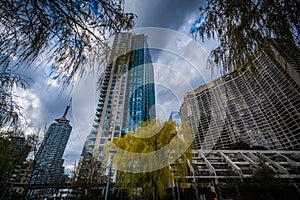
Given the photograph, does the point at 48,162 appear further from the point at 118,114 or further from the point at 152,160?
the point at 118,114

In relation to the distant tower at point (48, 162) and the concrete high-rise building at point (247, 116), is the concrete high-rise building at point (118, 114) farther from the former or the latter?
the concrete high-rise building at point (247, 116)

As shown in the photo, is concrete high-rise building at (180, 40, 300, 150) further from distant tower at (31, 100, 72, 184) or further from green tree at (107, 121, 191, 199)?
distant tower at (31, 100, 72, 184)

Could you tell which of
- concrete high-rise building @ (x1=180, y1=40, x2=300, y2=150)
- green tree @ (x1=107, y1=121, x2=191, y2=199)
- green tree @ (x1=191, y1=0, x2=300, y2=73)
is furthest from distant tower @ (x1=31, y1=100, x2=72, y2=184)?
concrete high-rise building @ (x1=180, y1=40, x2=300, y2=150)

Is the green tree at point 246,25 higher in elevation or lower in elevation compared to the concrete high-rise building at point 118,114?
lower

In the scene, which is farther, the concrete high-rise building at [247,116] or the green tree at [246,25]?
the concrete high-rise building at [247,116]

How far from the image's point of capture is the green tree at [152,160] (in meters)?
6.23

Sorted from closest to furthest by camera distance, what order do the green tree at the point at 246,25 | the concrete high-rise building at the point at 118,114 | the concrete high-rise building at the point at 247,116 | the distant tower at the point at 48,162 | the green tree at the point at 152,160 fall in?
1. the green tree at the point at 246,25
2. the green tree at the point at 152,160
3. the distant tower at the point at 48,162
4. the concrete high-rise building at the point at 118,114
5. the concrete high-rise building at the point at 247,116

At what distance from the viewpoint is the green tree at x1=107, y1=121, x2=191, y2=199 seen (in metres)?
6.23

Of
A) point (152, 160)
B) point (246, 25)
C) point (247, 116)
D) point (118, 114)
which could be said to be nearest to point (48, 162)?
point (152, 160)

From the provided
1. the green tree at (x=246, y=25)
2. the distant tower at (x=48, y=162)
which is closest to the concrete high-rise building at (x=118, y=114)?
the distant tower at (x=48, y=162)

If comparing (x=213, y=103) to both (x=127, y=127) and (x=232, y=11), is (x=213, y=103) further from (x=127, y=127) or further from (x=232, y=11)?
(x=232, y=11)

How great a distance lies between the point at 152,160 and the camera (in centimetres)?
639

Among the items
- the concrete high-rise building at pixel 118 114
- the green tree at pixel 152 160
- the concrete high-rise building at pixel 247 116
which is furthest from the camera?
the concrete high-rise building at pixel 247 116

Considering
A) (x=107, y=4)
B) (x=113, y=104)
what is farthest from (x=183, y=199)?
(x=113, y=104)
